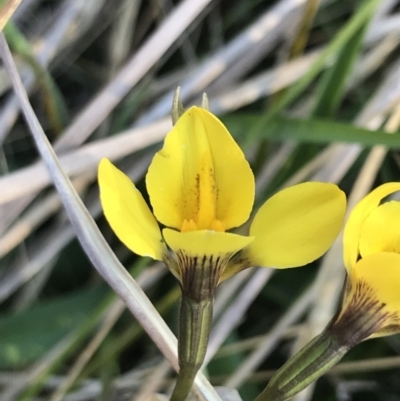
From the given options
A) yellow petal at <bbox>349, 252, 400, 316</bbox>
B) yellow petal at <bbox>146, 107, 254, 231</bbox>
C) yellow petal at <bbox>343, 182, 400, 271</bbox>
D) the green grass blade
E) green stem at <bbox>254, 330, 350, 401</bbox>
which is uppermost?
yellow petal at <bbox>146, 107, 254, 231</bbox>

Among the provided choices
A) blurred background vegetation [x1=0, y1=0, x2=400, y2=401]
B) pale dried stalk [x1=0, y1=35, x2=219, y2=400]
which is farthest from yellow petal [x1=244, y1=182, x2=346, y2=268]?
blurred background vegetation [x1=0, y1=0, x2=400, y2=401]

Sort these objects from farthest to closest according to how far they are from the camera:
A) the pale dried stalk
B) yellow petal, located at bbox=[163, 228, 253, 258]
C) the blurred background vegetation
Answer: the blurred background vegetation, the pale dried stalk, yellow petal, located at bbox=[163, 228, 253, 258]

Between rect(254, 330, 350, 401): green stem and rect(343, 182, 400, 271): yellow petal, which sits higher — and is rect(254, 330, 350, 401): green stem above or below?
below

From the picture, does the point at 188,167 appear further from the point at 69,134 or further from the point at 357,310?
the point at 69,134

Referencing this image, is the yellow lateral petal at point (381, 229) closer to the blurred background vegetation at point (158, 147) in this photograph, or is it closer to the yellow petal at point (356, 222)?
the yellow petal at point (356, 222)

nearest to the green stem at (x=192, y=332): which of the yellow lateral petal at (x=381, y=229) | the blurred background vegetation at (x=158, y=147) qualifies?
the yellow lateral petal at (x=381, y=229)

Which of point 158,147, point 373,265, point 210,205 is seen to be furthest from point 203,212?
point 158,147

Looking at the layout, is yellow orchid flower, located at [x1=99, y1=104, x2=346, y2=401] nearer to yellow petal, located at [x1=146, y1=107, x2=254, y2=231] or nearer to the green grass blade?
yellow petal, located at [x1=146, y1=107, x2=254, y2=231]

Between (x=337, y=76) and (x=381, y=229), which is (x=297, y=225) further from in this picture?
(x=337, y=76)
